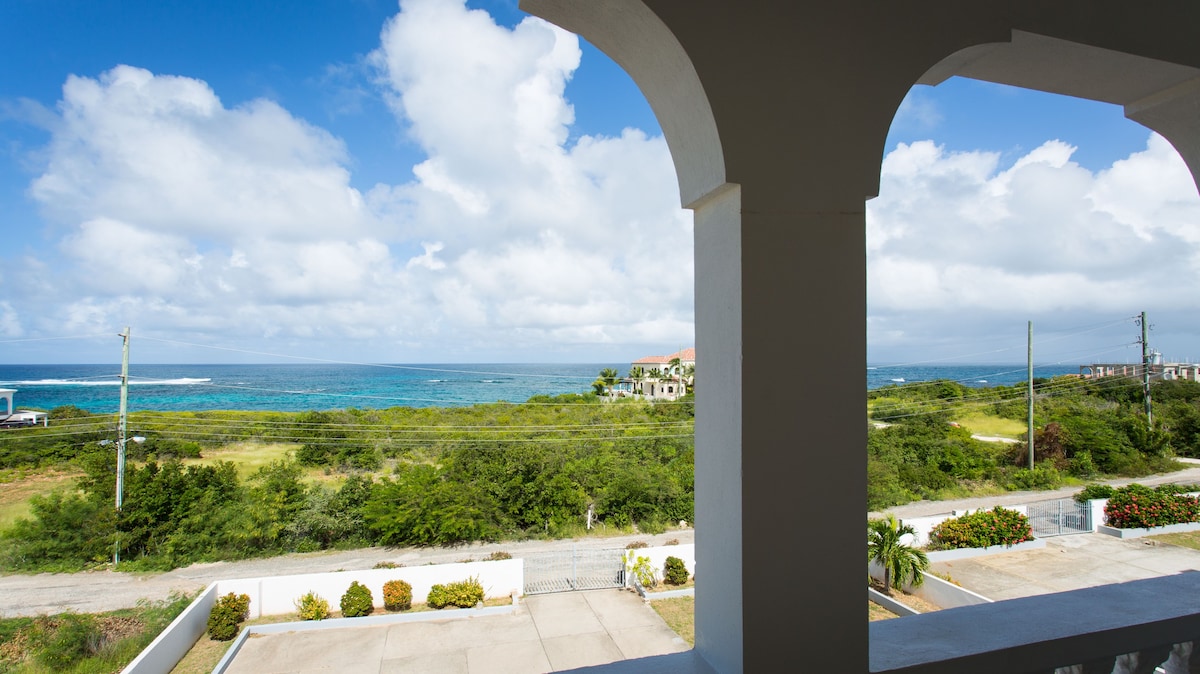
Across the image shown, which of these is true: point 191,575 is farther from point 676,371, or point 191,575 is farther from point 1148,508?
point 1148,508

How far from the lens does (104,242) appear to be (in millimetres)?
35156

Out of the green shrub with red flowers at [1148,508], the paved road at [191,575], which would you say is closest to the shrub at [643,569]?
the paved road at [191,575]

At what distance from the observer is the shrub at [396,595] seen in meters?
9.62

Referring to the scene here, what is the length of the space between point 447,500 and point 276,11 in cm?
1558

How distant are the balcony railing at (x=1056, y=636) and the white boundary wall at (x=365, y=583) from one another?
10141 mm

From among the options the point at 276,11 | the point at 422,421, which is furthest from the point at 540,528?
the point at 276,11

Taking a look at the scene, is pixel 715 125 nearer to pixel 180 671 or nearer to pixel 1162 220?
pixel 180 671

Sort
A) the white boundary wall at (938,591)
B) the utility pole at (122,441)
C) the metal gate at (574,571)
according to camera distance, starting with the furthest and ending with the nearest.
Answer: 1. the utility pole at (122,441)
2. the metal gate at (574,571)
3. the white boundary wall at (938,591)

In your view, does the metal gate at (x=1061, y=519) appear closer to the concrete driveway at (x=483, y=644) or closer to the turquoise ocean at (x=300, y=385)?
the concrete driveway at (x=483, y=644)

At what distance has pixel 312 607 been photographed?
941cm

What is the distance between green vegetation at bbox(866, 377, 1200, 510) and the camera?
15070 mm

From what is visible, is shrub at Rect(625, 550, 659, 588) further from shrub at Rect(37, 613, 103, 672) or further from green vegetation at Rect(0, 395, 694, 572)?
shrub at Rect(37, 613, 103, 672)

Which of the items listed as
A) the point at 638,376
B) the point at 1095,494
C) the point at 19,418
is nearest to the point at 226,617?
the point at 19,418

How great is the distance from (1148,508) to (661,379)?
1609cm
